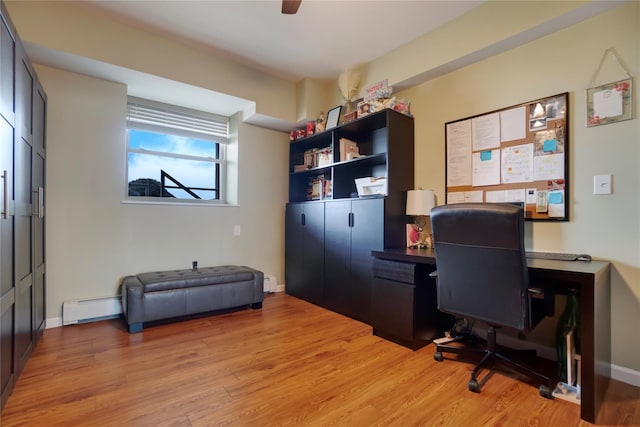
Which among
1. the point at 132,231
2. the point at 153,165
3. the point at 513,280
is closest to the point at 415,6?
the point at 513,280

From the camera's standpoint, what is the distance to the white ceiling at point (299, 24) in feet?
7.95

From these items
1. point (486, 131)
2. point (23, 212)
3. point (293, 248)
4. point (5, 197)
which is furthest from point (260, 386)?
point (486, 131)

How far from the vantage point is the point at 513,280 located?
1.65m

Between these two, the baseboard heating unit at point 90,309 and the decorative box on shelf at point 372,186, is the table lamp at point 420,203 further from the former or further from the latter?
the baseboard heating unit at point 90,309

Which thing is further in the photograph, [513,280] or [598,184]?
[598,184]

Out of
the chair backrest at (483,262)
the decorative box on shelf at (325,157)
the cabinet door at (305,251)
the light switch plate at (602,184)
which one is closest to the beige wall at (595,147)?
the light switch plate at (602,184)

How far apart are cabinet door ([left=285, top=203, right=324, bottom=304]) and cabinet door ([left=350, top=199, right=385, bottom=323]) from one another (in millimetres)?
524

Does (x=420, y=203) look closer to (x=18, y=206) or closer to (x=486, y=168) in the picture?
(x=486, y=168)

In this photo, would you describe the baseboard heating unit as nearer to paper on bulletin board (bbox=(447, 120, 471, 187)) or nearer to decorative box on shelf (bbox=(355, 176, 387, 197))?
decorative box on shelf (bbox=(355, 176, 387, 197))

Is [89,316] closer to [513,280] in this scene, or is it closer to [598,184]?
[513,280]

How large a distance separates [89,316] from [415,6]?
397cm

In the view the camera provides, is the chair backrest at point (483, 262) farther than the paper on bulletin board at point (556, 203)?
No

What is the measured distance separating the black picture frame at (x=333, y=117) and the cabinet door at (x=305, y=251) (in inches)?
36.7

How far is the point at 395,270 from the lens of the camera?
7.84ft
